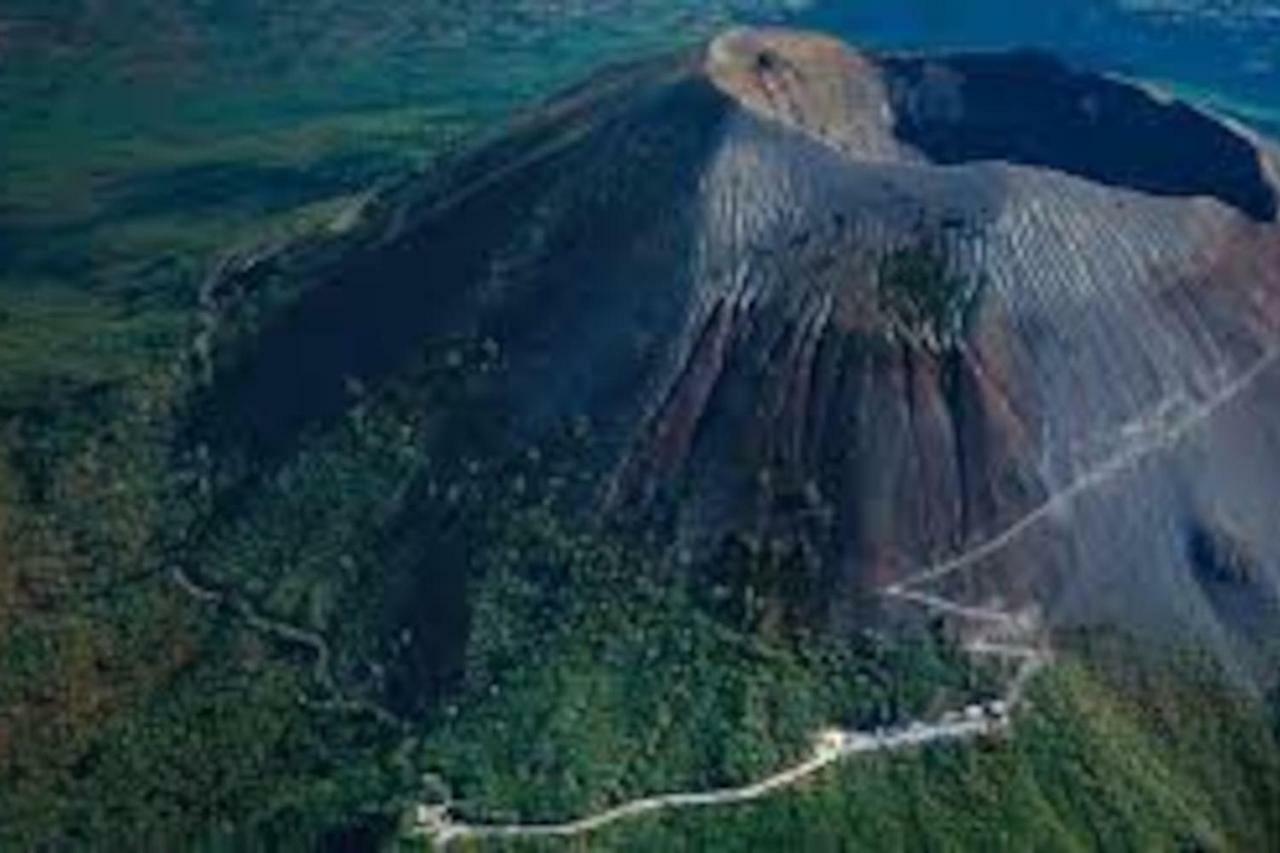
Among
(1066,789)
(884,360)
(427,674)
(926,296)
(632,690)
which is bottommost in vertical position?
(1066,789)

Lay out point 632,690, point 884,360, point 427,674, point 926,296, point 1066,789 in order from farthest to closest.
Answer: point 926,296, point 884,360, point 427,674, point 632,690, point 1066,789

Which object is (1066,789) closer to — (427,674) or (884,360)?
(884,360)

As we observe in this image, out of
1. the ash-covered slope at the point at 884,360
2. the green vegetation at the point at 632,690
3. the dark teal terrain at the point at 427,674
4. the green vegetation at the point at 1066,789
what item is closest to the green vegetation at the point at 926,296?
the ash-covered slope at the point at 884,360

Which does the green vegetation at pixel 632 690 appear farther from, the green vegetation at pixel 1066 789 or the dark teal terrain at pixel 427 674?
the green vegetation at pixel 1066 789

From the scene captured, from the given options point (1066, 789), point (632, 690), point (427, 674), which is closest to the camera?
point (1066, 789)

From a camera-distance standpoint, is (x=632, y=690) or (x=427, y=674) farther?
(x=427, y=674)

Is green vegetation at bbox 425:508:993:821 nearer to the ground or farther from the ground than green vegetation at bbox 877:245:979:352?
nearer to the ground

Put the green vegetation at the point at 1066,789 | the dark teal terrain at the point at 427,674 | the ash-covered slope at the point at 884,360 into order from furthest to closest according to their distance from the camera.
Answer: the ash-covered slope at the point at 884,360
the dark teal terrain at the point at 427,674
the green vegetation at the point at 1066,789

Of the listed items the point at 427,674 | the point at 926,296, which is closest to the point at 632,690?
the point at 427,674

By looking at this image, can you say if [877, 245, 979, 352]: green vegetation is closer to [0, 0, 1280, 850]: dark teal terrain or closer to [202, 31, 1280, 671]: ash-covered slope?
[202, 31, 1280, 671]: ash-covered slope

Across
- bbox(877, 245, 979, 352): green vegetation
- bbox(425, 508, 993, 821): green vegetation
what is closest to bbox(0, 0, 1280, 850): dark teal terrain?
bbox(425, 508, 993, 821): green vegetation
